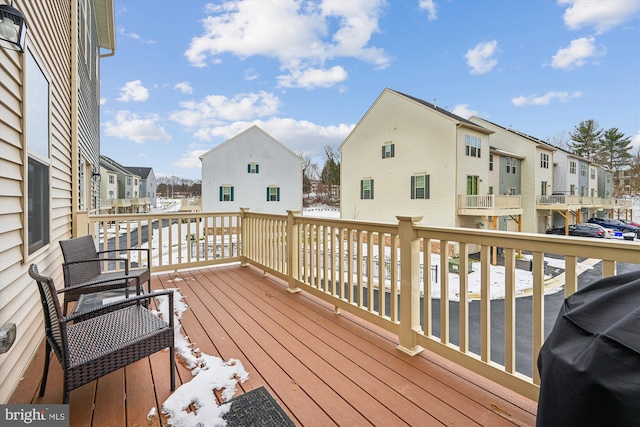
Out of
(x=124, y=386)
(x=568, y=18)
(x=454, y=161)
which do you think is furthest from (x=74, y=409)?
(x=568, y=18)

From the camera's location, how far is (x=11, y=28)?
1.55 metres

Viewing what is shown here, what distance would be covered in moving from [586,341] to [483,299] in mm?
1208

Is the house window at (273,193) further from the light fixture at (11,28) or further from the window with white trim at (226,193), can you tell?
the light fixture at (11,28)

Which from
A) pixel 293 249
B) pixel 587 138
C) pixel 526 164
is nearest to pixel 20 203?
pixel 293 249

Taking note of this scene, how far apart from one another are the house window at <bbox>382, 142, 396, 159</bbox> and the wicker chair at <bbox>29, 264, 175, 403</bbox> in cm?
1448

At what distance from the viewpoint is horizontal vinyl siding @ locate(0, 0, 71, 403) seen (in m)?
1.73

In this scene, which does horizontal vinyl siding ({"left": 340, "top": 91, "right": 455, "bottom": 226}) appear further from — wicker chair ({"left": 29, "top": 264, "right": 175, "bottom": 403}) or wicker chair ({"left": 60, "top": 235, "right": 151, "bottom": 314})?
wicker chair ({"left": 29, "top": 264, "right": 175, "bottom": 403})

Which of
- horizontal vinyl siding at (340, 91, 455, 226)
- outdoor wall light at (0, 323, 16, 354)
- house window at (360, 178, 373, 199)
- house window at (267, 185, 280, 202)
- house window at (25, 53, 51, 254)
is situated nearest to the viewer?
outdoor wall light at (0, 323, 16, 354)

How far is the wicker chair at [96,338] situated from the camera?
1449mm

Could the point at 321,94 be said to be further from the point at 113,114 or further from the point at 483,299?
the point at 483,299

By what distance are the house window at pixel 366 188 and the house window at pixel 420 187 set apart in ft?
7.98

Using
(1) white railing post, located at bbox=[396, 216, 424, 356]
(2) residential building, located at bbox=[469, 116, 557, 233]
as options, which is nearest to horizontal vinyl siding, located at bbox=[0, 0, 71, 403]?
(1) white railing post, located at bbox=[396, 216, 424, 356]

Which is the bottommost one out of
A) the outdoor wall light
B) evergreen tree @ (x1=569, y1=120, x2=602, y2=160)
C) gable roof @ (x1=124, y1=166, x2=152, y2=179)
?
the outdoor wall light

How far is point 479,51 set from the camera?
15.6 metres
